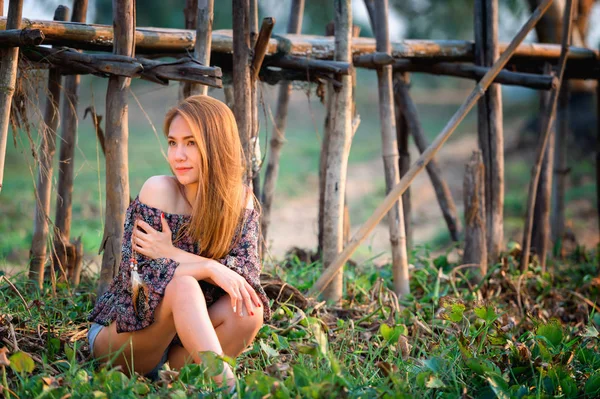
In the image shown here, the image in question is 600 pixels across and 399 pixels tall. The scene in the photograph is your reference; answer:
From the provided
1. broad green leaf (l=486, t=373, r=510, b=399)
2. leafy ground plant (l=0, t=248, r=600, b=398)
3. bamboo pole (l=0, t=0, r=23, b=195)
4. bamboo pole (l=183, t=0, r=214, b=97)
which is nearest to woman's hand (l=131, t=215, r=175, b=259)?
leafy ground plant (l=0, t=248, r=600, b=398)

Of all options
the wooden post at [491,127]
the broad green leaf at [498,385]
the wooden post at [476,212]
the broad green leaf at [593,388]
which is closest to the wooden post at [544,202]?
the wooden post at [491,127]

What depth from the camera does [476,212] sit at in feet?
12.5

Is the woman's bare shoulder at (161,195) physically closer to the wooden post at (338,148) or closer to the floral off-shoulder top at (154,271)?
the floral off-shoulder top at (154,271)

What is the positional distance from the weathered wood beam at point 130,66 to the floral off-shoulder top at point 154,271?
2.13 ft

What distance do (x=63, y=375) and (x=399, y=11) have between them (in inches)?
558

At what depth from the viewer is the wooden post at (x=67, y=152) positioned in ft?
10.9

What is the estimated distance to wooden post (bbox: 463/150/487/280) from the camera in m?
3.79

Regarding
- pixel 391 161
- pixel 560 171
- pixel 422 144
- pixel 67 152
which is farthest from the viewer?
pixel 560 171

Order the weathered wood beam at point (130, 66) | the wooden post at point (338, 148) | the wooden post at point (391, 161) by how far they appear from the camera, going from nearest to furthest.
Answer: the weathered wood beam at point (130, 66)
the wooden post at point (338, 148)
the wooden post at point (391, 161)

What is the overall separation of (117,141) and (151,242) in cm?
74

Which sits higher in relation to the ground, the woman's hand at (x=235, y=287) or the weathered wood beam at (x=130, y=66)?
the weathered wood beam at (x=130, y=66)

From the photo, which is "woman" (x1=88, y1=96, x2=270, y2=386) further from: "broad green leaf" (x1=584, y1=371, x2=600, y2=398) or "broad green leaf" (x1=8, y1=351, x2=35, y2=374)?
"broad green leaf" (x1=584, y1=371, x2=600, y2=398)

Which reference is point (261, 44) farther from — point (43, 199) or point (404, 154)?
point (404, 154)

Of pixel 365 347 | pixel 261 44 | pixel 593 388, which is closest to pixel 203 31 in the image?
pixel 261 44
